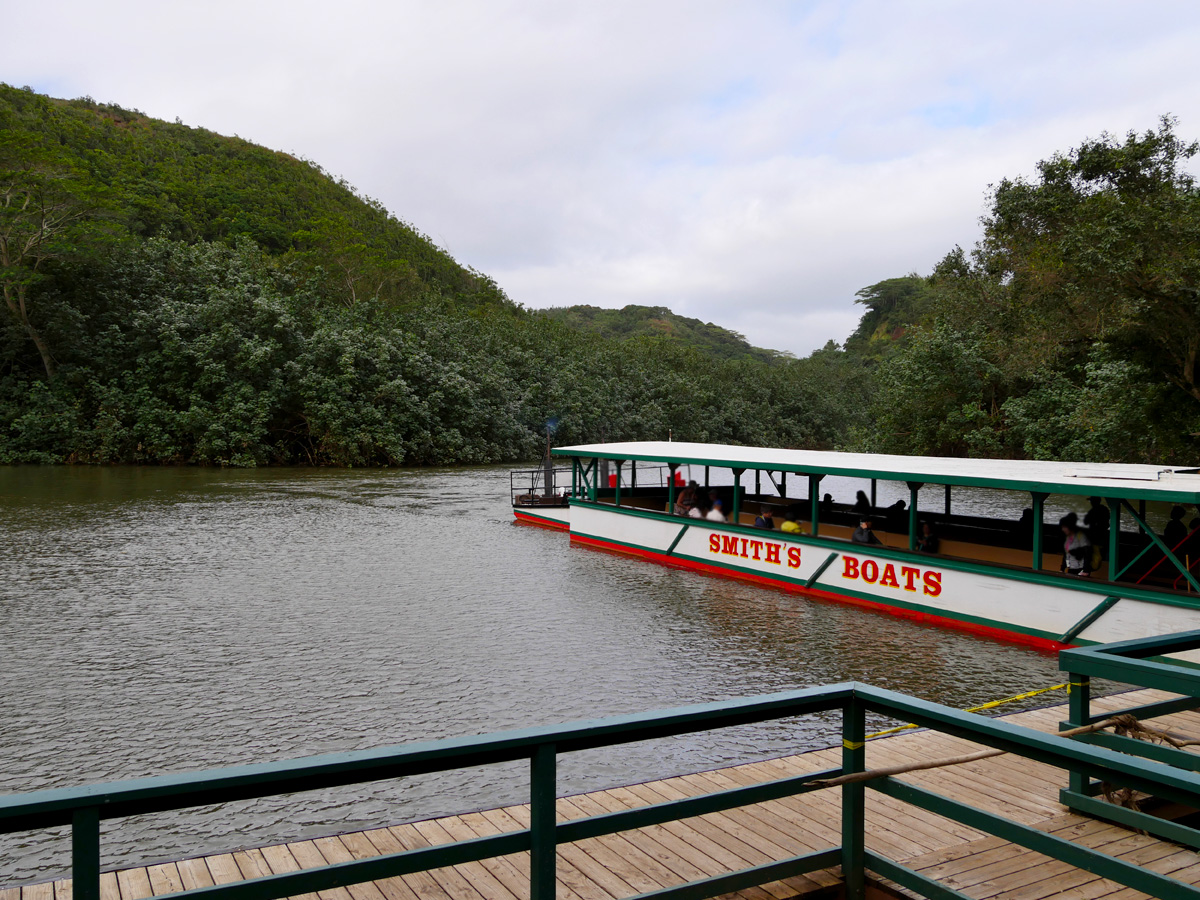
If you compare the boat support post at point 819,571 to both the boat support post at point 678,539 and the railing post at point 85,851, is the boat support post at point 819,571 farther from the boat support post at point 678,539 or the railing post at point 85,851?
the railing post at point 85,851

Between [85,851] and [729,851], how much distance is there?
3250mm

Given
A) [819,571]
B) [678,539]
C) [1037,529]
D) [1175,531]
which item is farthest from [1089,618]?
[678,539]

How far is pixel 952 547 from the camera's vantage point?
656 inches

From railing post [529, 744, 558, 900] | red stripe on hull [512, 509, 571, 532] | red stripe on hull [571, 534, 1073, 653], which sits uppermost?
railing post [529, 744, 558, 900]

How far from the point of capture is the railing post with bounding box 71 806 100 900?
246 centimetres

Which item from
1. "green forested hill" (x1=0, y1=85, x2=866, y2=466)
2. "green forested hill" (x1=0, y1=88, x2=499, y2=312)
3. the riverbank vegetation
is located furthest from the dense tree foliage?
"green forested hill" (x1=0, y1=88, x2=499, y2=312)

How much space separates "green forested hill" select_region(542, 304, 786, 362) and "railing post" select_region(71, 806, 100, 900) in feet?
507

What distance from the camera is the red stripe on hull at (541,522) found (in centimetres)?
2693

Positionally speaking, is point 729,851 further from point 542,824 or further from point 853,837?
point 542,824

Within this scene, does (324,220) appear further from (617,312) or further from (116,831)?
(617,312)

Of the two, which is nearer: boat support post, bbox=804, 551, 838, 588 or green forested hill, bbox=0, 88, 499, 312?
boat support post, bbox=804, 551, 838, 588

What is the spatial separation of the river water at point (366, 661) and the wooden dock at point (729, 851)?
261 cm

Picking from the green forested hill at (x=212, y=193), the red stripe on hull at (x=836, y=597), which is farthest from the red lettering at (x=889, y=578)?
the green forested hill at (x=212, y=193)

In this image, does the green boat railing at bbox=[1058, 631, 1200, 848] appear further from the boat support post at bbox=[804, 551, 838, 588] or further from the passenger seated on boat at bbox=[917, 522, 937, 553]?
the boat support post at bbox=[804, 551, 838, 588]
